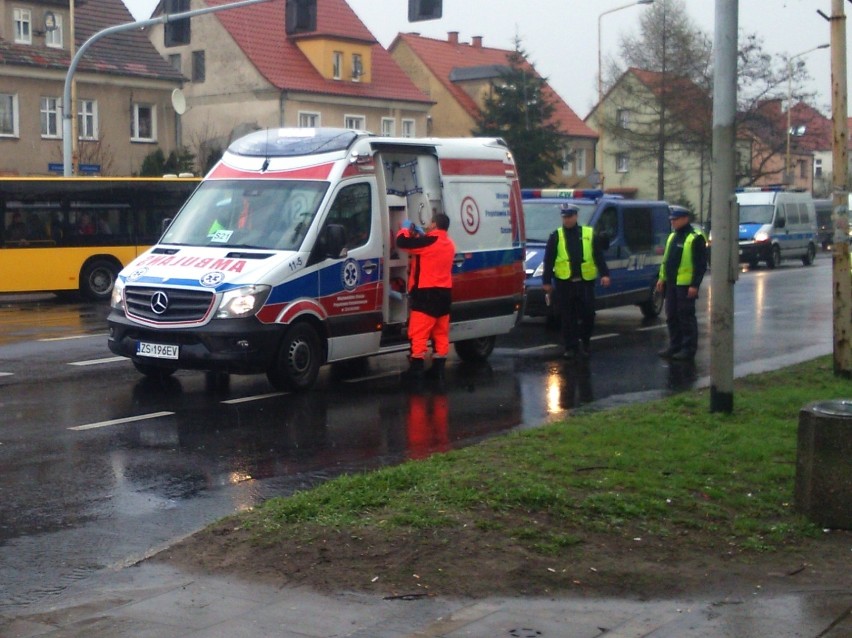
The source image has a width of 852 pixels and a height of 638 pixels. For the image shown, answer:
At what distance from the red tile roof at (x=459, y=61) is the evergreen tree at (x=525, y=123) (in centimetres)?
984

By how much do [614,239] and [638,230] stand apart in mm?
786

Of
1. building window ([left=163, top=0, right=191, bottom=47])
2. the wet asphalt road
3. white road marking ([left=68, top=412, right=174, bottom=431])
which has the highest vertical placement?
building window ([left=163, top=0, right=191, bottom=47])

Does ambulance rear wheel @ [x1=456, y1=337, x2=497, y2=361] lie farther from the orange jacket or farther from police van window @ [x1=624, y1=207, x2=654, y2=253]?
police van window @ [x1=624, y1=207, x2=654, y2=253]

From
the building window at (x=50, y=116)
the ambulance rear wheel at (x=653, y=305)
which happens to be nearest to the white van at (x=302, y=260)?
the ambulance rear wheel at (x=653, y=305)

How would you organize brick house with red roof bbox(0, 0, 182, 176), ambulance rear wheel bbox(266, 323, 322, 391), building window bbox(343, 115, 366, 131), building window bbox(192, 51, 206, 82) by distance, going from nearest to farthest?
1. ambulance rear wheel bbox(266, 323, 322, 391)
2. brick house with red roof bbox(0, 0, 182, 176)
3. building window bbox(192, 51, 206, 82)
4. building window bbox(343, 115, 366, 131)

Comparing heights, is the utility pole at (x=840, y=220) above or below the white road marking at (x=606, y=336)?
above

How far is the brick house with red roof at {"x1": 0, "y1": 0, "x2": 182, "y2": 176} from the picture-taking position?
42.0 m

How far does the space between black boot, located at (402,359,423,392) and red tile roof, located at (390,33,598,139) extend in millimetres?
51273

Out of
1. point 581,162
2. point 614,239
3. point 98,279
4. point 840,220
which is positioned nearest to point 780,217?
point 614,239

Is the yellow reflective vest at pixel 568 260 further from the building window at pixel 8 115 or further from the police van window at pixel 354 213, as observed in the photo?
the building window at pixel 8 115

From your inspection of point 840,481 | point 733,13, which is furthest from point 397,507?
point 733,13

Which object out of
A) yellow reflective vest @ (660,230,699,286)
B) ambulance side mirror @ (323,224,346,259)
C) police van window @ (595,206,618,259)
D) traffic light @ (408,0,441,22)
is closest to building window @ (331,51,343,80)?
traffic light @ (408,0,441,22)

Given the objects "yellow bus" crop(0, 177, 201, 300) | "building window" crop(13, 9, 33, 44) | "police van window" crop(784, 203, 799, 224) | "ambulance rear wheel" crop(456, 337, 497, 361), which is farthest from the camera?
"building window" crop(13, 9, 33, 44)

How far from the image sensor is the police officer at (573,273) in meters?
15.6
